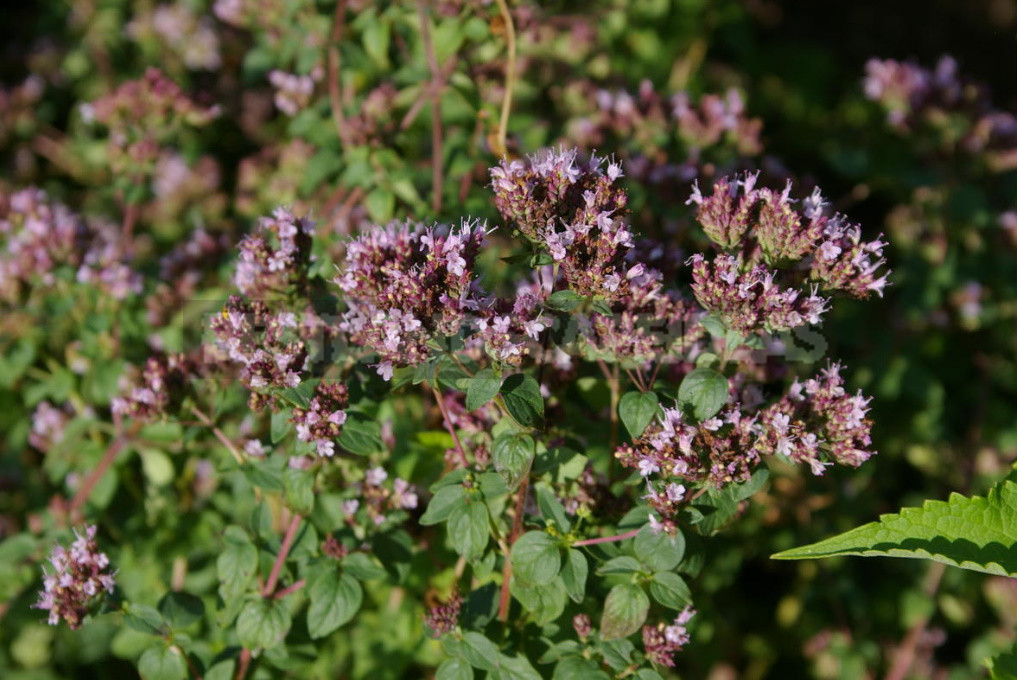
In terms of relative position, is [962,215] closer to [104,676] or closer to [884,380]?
[884,380]

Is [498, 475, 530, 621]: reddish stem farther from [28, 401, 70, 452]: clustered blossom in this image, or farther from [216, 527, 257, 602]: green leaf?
[28, 401, 70, 452]: clustered blossom

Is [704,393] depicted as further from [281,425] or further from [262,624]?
[262,624]

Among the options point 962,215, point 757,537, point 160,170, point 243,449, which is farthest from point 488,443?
point 160,170

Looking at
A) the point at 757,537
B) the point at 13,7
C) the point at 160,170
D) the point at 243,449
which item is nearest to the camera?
the point at 243,449

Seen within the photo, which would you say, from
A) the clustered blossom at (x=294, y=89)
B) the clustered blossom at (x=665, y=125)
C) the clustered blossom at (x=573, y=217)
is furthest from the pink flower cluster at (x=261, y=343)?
the clustered blossom at (x=665, y=125)

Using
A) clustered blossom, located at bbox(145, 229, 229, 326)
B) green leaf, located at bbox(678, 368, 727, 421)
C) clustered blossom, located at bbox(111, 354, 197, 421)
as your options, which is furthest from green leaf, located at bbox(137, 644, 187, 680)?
green leaf, located at bbox(678, 368, 727, 421)

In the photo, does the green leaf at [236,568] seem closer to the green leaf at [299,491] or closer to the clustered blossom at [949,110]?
the green leaf at [299,491]
